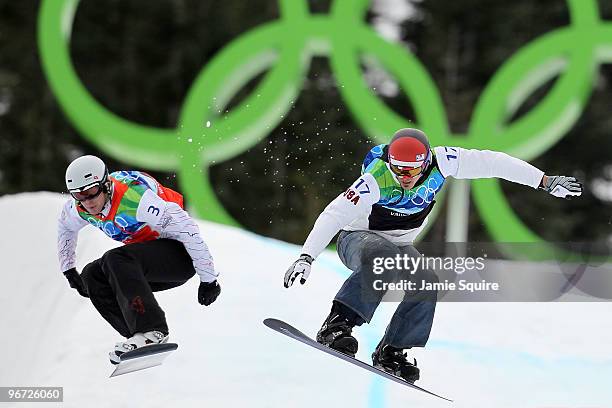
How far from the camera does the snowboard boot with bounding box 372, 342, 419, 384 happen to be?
14.5 ft

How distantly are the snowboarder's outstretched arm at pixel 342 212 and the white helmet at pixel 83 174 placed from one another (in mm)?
1056

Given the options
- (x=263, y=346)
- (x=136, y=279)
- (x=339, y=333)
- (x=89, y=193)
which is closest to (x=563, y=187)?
(x=339, y=333)

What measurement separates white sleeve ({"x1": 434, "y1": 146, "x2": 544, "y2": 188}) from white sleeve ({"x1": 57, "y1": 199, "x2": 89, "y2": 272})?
74.6 inches

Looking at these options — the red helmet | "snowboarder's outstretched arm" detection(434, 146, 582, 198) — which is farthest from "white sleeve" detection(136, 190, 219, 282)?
"snowboarder's outstretched arm" detection(434, 146, 582, 198)

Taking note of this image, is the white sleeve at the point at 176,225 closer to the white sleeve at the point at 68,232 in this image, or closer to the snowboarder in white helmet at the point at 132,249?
the snowboarder in white helmet at the point at 132,249

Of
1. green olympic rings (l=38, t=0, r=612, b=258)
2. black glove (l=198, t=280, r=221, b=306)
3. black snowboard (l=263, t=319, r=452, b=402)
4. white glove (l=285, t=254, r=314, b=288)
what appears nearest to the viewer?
white glove (l=285, t=254, r=314, b=288)

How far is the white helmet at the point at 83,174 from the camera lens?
13.8 ft

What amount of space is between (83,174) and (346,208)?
4.17 feet

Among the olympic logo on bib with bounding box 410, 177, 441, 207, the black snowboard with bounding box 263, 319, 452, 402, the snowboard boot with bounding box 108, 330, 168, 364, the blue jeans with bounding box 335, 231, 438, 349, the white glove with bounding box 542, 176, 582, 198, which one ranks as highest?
the white glove with bounding box 542, 176, 582, 198

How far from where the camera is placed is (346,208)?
14.1 feet

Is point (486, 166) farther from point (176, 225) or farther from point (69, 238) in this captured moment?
point (69, 238)

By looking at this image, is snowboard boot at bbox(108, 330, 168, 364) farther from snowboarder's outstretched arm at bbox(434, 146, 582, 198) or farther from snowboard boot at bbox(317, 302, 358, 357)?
snowboarder's outstretched arm at bbox(434, 146, 582, 198)

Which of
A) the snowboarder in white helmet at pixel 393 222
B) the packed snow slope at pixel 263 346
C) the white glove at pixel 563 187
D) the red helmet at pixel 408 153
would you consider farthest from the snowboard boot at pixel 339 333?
the white glove at pixel 563 187

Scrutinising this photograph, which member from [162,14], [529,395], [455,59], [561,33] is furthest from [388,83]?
[529,395]
